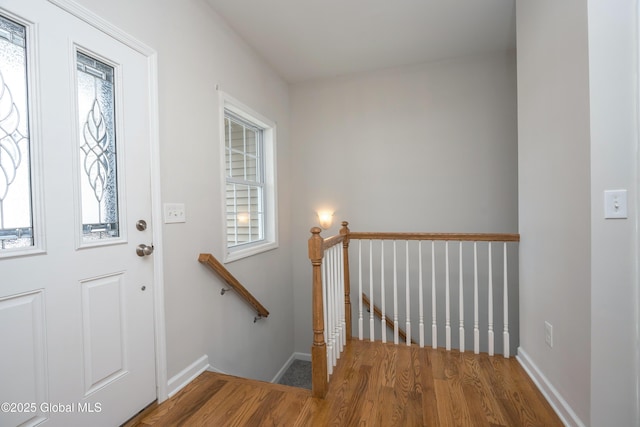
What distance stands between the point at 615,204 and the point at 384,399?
1.56 m

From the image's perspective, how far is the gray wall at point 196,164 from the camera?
6.12 feet

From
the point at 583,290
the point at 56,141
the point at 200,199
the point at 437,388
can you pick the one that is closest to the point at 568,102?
the point at 583,290

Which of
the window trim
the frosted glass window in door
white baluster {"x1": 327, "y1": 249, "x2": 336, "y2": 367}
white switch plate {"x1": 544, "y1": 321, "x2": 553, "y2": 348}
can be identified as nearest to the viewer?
the frosted glass window in door

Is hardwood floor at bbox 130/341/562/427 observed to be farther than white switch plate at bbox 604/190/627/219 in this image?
Yes

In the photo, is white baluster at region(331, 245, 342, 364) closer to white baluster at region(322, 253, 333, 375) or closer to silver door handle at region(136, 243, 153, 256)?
white baluster at region(322, 253, 333, 375)

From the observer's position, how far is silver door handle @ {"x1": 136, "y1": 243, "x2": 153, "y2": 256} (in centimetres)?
169

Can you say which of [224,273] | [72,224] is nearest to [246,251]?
[224,273]

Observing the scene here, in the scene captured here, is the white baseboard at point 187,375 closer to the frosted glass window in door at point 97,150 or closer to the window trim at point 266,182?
the window trim at point 266,182

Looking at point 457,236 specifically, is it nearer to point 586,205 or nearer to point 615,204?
point 586,205

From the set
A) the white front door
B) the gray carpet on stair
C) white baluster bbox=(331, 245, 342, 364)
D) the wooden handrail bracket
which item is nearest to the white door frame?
the white front door

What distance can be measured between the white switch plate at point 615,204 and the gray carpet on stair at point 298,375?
3.10m

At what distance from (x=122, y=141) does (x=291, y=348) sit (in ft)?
10.3

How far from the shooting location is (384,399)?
1.76 meters

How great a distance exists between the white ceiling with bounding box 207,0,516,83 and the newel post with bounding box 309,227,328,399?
1.94 m
